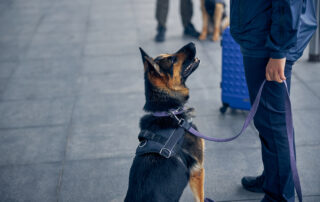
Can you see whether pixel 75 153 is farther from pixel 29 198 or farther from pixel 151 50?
pixel 151 50

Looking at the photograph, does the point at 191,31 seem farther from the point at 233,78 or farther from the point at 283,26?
the point at 283,26

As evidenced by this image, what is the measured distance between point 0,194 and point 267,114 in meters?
2.62

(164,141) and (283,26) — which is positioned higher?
(283,26)

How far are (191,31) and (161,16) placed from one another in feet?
2.26

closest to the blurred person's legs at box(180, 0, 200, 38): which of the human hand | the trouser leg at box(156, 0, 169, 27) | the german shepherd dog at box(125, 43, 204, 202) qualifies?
the trouser leg at box(156, 0, 169, 27)

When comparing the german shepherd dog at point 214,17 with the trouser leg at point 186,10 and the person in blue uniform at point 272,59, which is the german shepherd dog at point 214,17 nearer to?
the trouser leg at point 186,10

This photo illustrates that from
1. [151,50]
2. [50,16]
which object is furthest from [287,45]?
[50,16]

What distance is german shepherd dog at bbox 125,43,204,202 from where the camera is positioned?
256 centimetres

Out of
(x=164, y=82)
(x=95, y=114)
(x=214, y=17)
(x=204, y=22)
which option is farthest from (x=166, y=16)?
(x=164, y=82)

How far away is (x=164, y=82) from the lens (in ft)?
9.55

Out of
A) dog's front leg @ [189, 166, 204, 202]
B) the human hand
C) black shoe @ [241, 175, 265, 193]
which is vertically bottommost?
black shoe @ [241, 175, 265, 193]

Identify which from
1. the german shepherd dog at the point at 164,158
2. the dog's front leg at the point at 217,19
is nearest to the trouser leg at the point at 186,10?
the dog's front leg at the point at 217,19

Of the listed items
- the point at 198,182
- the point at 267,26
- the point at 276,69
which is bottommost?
the point at 198,182

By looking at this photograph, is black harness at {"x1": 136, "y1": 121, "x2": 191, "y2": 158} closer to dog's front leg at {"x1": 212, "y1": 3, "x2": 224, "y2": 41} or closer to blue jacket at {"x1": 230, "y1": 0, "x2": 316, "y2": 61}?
blue jacket at {"x1": 230, "y1": 0, "x2": 316, "y2": 61}
